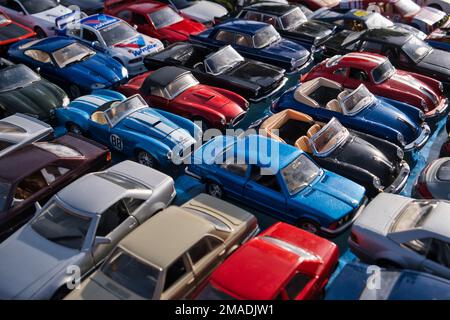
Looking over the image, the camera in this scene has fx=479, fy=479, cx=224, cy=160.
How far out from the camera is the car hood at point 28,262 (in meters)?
6.82

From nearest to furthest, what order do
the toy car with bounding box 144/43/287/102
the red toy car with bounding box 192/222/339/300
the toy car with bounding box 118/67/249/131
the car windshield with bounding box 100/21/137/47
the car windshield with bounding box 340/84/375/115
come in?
the red toy car with bounding box 192/222/339/300 < the car windshield with bounding box 340/84/375/115 < the toy car with bounding box 118/67/249/131 < the toy car with bounding box 144/43/287/102 < the car windshield with bounding box 100/21/137/47

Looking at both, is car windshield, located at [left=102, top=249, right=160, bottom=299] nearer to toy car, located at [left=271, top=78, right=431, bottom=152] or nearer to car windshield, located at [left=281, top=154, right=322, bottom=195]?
car windshield, located at [left=281, top=154, right=322, bottom=195]

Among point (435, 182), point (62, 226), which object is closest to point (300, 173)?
point (435, 182)

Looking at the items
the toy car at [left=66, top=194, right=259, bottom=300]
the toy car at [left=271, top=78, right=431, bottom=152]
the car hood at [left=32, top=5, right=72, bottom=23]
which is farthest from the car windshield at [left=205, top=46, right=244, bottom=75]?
the car hood at [left=32, top=5, right=72, bottom=23]

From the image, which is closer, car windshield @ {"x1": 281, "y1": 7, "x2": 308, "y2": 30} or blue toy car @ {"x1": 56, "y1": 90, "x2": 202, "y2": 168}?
blue toy car @ {"x1": 56, "y1": 90, "x2": 202, "y2": 168}

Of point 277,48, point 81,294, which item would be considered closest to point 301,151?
point 81,294

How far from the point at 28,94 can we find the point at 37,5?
606cm

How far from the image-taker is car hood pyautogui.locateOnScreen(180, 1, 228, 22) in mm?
17156

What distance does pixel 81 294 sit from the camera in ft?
22.2

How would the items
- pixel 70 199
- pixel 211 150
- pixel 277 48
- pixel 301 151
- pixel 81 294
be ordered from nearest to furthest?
pixel 81 294 → pixel 70 199 → pixel 301 151 → pixel 211 150 → pixel 277 48

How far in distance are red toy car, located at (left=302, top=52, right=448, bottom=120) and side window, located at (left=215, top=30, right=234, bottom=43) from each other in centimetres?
311

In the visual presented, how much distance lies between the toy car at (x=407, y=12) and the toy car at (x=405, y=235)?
9912 millimetres
